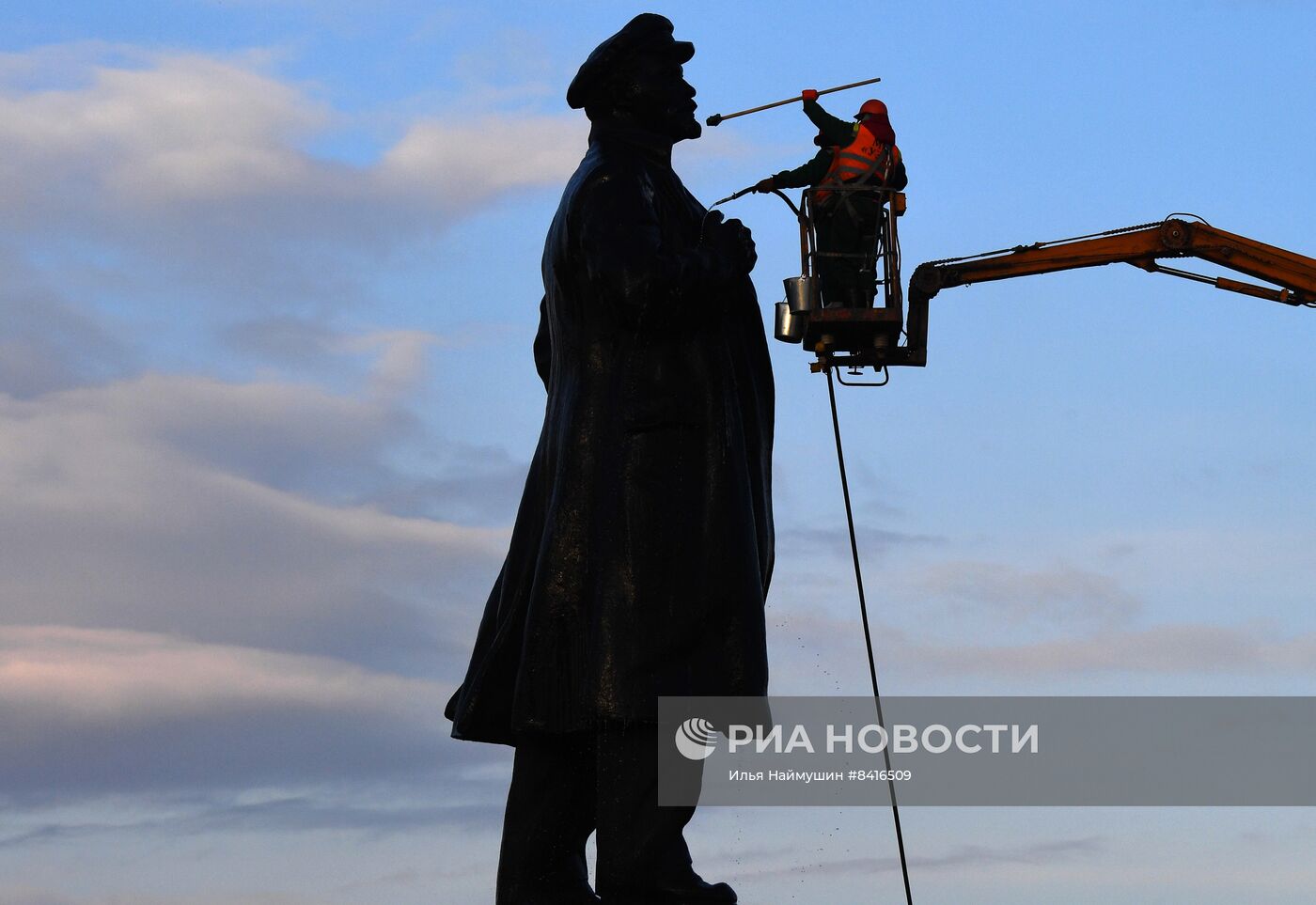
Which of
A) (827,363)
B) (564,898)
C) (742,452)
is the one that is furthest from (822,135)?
(564,898)

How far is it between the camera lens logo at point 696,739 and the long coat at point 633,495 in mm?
127

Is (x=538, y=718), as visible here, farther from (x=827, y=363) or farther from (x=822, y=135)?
(x=822, y=135)

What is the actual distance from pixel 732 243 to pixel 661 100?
2.85ft

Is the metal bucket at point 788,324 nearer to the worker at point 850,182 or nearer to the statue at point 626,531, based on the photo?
the worker at point 850,182

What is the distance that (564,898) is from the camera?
Result: 9.32 meters

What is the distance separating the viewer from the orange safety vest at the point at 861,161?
51.7 feet

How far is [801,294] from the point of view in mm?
13586

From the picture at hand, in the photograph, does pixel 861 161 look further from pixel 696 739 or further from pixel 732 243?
pixel 696 739

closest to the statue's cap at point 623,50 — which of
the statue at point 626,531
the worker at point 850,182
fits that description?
the statue at point 626,531

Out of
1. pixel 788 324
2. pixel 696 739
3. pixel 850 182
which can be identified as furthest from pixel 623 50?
pixel 850 182

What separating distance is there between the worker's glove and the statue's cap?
87 cm

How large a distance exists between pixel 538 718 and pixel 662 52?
2947 mm

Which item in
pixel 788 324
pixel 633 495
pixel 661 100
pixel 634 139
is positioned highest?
pixel 788 324

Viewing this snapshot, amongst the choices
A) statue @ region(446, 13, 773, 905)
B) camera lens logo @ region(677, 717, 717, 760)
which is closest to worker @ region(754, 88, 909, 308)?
statue @ region(446, 13, 773, 905)
